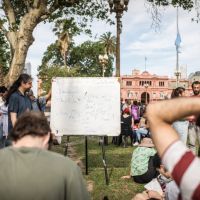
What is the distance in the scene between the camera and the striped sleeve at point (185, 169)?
1.65m

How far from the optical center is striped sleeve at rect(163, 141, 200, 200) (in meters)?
1.65

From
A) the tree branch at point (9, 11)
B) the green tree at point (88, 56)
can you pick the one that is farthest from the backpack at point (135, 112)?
the green tree at point (88, 56)

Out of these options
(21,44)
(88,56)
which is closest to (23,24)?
(21,44)

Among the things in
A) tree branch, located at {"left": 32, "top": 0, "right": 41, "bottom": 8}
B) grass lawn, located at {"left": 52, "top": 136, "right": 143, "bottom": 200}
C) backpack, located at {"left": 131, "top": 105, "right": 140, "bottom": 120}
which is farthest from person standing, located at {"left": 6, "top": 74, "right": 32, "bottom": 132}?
backpack, located at {"left": 131, "top": 105, "right": 140, "bottom": 120}

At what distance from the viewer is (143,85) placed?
12381cm

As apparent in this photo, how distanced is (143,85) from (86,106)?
11551cm

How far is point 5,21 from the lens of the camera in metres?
13.6

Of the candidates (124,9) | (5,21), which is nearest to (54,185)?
(5,21)

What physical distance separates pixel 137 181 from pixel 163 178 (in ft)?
5.42

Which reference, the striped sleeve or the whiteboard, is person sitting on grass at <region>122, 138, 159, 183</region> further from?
the striped sleeve

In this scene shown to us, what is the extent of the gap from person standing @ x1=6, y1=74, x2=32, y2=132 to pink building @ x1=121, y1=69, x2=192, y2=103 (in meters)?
113

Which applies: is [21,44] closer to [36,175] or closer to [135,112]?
[135,112]

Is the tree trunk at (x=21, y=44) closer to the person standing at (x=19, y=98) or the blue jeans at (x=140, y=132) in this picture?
the person standing at (x=19, y=98)

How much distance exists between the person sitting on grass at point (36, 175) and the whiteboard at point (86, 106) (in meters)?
6.18
